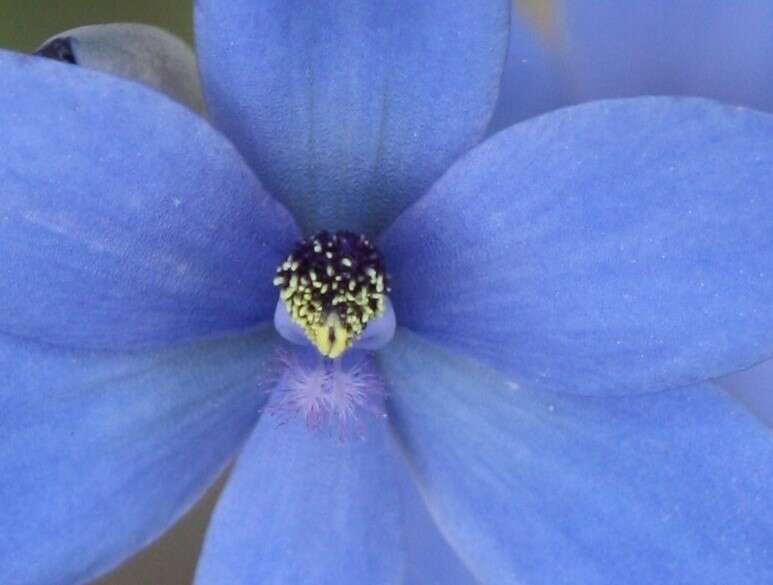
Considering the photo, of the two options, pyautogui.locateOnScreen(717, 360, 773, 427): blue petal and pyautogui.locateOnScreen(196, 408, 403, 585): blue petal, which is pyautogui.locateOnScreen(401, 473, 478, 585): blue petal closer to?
pyautogui.locateOnScreen(196, 408, 403, 585): blue petal

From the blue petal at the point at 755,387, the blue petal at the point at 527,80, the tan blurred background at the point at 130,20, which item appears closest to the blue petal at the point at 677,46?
the blue petal at the point at 527,80

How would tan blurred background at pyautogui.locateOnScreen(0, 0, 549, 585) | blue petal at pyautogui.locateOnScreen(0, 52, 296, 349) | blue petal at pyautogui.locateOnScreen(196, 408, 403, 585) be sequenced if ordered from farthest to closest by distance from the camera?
tan blurred background at pyautogui.locateOnScreen(0, 0, 549, 585), blue petal at pyautogui.locateOnScreen(196, 408, 403, 585), blue petal at pyautogui.locateOnScreen(0, 52, 296, 349)

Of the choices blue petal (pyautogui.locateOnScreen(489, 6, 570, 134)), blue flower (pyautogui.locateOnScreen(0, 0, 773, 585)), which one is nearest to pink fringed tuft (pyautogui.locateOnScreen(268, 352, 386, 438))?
blue flower (pyautogui.locateOnScreen(0, 0, 773, 585))

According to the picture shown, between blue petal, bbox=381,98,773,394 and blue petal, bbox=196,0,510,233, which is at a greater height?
blue petal, bbox=196,0,510,233

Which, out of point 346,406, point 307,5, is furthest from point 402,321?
point 307,5

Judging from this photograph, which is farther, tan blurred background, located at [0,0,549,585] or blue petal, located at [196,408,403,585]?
tan blurred background, located at [0,0,549,585]

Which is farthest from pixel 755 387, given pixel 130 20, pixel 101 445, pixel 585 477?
pixel 130 20

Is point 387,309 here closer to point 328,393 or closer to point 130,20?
point 328,393
